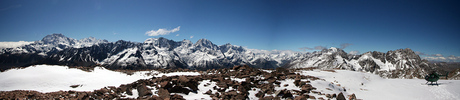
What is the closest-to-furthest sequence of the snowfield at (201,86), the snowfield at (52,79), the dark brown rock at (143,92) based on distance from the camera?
the dark brown rock at (143,92)
the snowfield at (201,86)
the snowfield at (52,79)

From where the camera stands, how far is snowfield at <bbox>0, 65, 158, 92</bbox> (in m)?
17.5

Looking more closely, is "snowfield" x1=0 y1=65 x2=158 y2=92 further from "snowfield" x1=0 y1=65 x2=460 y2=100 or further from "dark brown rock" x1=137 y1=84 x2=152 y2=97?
"dark brown rock" x1=137 y1=84 x2=152 y2=97

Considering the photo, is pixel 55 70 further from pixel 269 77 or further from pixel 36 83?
pixel 269 77

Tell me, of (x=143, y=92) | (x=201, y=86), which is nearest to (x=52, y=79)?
(x=143, y=92)

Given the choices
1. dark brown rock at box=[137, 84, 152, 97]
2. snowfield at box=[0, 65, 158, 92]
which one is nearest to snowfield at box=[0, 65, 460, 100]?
snowfield at box=[0, 65, 158, 92]

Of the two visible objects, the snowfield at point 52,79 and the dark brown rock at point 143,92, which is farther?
the snowfield at point 52,79

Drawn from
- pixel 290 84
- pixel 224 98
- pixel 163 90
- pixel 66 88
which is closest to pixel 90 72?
pixel 66 88

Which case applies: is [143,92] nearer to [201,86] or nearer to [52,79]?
[201,86]

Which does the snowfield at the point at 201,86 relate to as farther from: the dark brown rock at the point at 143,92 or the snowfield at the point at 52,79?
the dark brown rock at the point at 143,92

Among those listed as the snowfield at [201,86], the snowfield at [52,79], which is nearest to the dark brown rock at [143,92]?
the snowfield at [201,86]

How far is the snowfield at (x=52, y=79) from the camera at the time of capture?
17531 millimetres

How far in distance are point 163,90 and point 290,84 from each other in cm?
1089

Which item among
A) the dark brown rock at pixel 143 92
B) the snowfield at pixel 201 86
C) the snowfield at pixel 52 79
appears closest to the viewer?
the dark brown rock at pixel 143 92

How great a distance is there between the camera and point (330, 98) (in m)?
12.6
